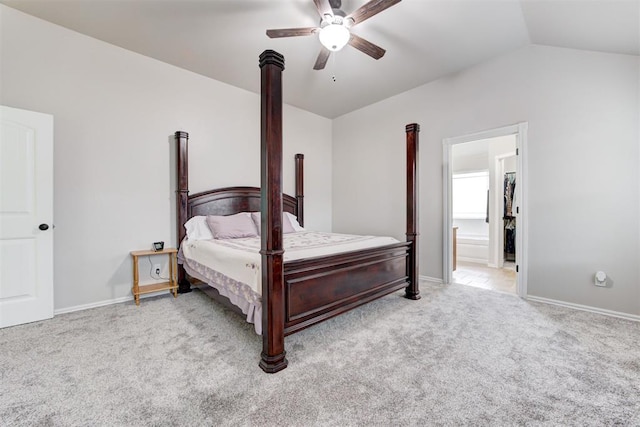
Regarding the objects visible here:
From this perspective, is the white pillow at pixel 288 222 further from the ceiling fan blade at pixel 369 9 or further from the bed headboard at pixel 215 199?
the ceiling fan blade at pixel 369 9

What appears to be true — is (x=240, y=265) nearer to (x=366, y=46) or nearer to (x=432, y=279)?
(x=366, y=46)

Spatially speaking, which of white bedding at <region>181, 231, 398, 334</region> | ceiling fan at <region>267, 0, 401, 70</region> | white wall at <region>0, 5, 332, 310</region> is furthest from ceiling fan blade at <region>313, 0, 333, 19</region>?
white bedding at <region>181, 231, 398, 334</region>

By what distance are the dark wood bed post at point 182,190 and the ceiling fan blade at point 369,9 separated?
2407 millimetres

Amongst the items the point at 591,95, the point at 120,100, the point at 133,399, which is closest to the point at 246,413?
the point at 133,399

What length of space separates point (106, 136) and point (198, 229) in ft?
4.76

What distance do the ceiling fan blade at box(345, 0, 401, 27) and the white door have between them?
3.02 meters

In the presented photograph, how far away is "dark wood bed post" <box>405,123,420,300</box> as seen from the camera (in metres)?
3.28

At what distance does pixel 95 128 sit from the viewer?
3037 millimetres

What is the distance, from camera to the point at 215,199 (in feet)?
12.7

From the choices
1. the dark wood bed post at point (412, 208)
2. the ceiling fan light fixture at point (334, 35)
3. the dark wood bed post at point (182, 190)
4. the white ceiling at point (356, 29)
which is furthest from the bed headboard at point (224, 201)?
the ceiling fan light fixture at point (334, 35)

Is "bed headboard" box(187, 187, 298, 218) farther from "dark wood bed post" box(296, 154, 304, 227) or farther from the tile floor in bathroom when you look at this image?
the tile floor in bathroom

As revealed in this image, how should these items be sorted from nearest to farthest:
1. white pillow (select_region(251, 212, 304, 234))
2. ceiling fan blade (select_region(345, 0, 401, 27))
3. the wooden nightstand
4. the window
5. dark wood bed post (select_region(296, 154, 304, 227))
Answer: ceiling fan blade (select_region(345, 0, 401, 27)) < the wooden nightstand < white pillow (select_region(251, 212, 304, 234)) < dark wood bed post (select_region(296, 154, 304, 227)) < the window

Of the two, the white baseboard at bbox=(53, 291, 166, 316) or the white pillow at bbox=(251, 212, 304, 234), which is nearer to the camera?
the white baseboard at bbox=(53, 291, 166, 316)

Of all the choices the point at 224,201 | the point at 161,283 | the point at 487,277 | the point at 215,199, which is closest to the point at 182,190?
the point at 215,199
